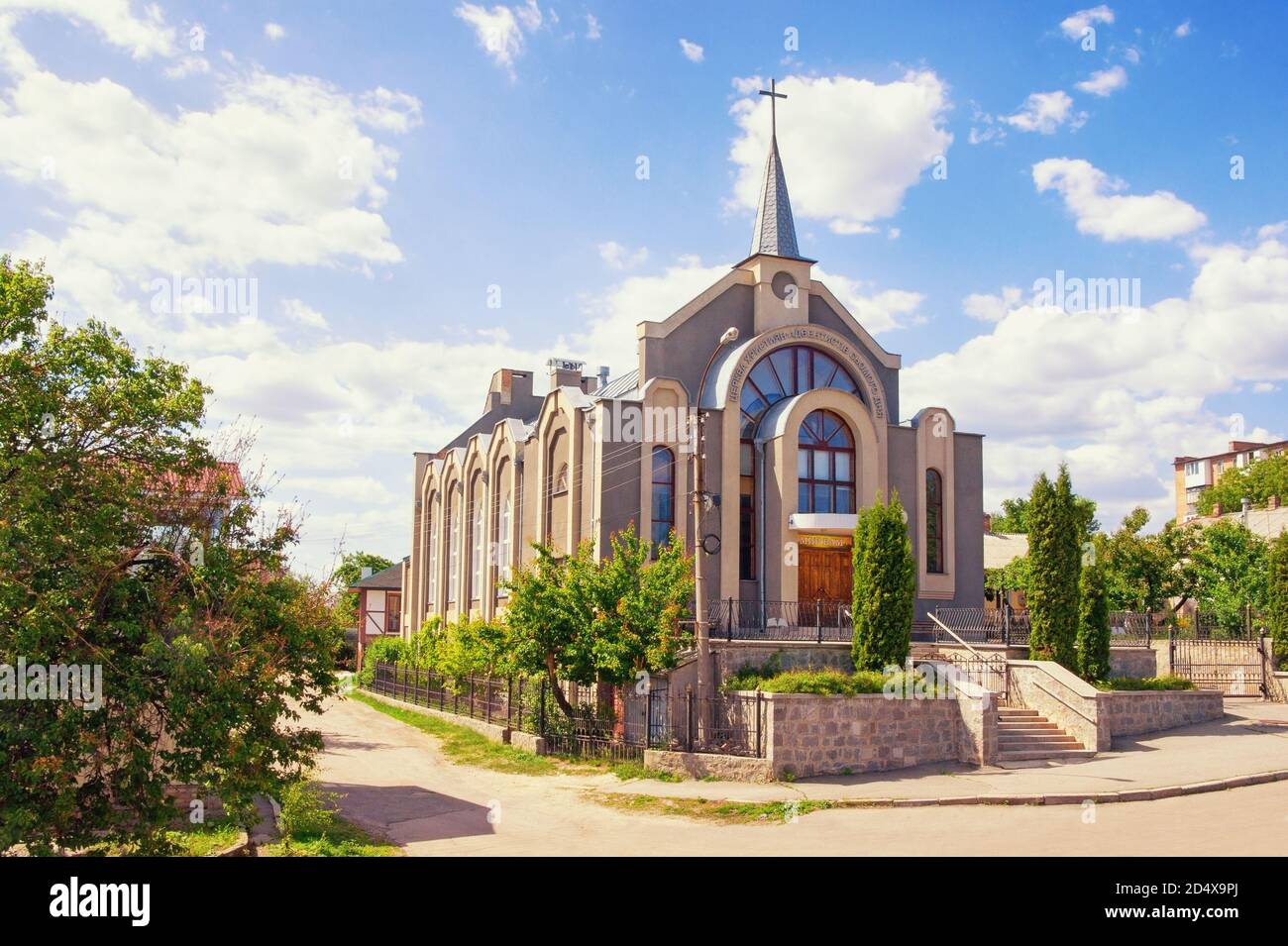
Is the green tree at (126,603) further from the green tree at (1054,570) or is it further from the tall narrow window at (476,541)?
the tall narrow window at (476,541)

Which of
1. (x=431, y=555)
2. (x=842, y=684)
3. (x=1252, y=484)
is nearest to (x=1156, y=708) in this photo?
(x=842, y=684)

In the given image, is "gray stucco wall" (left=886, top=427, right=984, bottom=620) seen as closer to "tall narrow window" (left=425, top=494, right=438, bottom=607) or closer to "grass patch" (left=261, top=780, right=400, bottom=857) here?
"grass patch" (left=261, top=780, right=400, bottom=857)

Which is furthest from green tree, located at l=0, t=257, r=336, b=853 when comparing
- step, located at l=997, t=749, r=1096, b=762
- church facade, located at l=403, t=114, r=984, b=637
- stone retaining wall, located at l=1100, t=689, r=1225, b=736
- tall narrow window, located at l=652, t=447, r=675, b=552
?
stone retaining wall, located at l=1100, t=689, r=1225, b=736

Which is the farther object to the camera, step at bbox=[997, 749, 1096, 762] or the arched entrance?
the arched entrance

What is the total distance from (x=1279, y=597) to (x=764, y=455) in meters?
13.7

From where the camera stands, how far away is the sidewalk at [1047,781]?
15.6m

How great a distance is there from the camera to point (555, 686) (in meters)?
21.3

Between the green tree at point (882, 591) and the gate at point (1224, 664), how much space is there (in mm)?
9217

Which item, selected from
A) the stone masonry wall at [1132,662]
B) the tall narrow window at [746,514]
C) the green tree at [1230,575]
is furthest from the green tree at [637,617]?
the green tree at [1230,575]

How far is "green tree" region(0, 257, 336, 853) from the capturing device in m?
9.73

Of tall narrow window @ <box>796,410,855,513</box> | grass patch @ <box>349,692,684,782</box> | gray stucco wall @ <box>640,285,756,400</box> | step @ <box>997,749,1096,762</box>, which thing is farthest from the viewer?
tall narrow window @ <box>796,410,855,513</box>

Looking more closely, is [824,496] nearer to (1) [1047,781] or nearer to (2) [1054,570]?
(2) [1054,570]

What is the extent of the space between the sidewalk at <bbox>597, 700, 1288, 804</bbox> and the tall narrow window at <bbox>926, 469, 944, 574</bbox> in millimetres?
9547
